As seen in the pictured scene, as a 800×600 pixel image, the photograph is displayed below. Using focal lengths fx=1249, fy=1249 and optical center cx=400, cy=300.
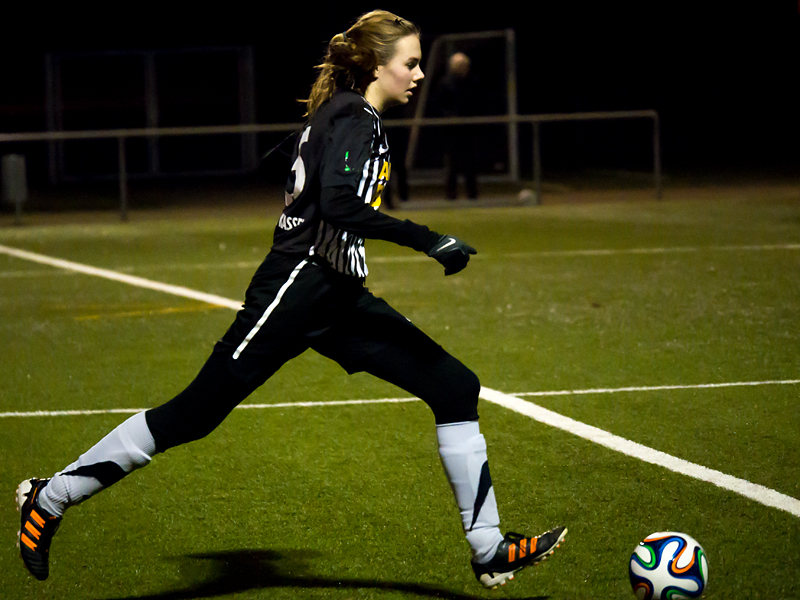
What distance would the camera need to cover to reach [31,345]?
28.2ft

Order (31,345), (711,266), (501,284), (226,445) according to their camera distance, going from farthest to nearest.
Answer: (711,266), (501,284), (31,345), (226,445)

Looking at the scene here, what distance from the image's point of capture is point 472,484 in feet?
13.2

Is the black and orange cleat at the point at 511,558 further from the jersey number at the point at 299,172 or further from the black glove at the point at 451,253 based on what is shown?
the jersey number at the point at 299,172

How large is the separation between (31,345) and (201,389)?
4.95 meters

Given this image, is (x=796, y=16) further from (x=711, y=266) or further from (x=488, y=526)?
(x=488, y=526)

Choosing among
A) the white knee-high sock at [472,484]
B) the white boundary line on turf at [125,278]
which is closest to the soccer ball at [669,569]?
the white knee-high sock at [472,484]

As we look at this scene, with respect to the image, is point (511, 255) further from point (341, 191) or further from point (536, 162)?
point (341, 191)

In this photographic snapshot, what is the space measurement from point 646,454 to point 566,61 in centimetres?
2609

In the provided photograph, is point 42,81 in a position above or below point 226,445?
above

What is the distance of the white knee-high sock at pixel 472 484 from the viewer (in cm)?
398

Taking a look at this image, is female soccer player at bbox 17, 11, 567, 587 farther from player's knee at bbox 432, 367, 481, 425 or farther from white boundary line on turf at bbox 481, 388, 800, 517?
white boundary line on turf at bbox 481, 388, 800, 517

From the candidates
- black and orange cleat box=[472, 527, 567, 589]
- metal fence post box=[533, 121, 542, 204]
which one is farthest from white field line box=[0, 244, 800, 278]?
black and orange cleat box=[472, 527, 567, 589]

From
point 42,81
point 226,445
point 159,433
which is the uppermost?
point 42,81

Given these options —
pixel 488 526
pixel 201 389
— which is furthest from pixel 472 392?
pixel 201 389
